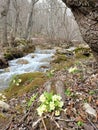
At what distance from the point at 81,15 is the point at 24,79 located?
3.95 metres

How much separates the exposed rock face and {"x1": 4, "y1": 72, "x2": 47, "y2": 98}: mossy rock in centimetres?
245

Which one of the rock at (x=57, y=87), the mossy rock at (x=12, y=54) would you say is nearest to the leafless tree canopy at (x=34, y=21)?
the mossy rock at (x=12, y=54)

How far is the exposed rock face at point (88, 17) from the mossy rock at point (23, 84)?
245cm

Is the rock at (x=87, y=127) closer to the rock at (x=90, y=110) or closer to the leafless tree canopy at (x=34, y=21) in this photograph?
the rock at (x=90, y=110)

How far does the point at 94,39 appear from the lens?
514cm

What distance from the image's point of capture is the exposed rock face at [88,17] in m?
4.78

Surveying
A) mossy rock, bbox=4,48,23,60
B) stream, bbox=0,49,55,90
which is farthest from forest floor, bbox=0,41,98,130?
mossy rock, bbox=4,48,23,60

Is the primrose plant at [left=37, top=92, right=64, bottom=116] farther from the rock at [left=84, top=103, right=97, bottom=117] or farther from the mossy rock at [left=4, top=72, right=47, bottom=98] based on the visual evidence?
the mossy rock at [left=4, top=72, right=47, bottom=98]

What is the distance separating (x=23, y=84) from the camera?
8.28 m

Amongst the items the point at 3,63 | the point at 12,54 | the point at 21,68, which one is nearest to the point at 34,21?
the point at 12,54

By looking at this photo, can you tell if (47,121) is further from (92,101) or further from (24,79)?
(24,79)

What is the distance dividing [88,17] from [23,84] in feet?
12.8

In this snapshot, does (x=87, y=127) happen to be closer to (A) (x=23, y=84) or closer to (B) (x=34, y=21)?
(A) (x=23, y=84)

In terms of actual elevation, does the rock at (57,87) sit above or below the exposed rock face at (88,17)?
below
